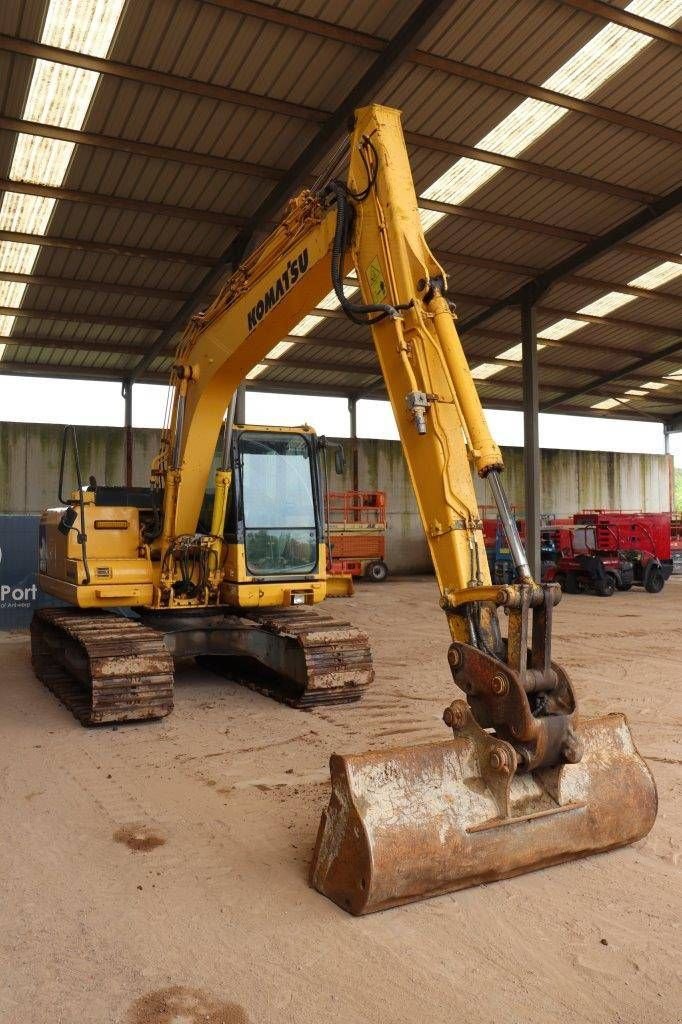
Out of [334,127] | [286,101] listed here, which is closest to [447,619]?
[286,101]

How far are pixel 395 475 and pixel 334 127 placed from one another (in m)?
14.3

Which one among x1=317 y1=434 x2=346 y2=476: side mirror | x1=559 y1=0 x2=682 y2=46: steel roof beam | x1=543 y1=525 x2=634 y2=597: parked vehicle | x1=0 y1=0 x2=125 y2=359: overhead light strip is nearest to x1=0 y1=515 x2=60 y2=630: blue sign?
x1=0 y1=0 x2=125 y2=359: overhead light strip

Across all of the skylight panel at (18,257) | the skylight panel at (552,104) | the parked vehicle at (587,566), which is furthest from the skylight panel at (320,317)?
the parked vehicle at (587,566)

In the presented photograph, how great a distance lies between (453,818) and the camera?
3240mm

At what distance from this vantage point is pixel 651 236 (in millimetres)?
15602

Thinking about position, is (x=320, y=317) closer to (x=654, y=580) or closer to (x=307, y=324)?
(x=307, y=324)

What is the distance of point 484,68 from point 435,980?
1124 centimetres

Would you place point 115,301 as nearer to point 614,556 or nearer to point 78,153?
point 78,153

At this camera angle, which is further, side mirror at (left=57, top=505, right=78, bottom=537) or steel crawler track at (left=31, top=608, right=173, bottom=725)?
side mirror at (left=57, top=505, right=78, bottom=537)

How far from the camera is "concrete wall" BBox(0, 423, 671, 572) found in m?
20.6

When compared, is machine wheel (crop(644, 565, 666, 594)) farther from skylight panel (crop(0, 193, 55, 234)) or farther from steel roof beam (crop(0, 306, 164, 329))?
skylight panel (crop(0, 193, 55, 234))

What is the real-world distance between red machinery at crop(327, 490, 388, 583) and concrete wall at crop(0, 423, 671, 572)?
1825 mm

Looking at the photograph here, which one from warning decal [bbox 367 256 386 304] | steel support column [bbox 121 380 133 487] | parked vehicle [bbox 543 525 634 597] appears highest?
steel support column [bbox 121 380 133 487]

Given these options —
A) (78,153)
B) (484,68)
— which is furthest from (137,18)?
(484,68)
